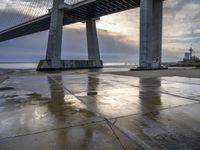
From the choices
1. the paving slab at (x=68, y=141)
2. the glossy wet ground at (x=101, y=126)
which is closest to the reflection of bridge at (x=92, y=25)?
the glossy wet ground at (x=101, y=126)

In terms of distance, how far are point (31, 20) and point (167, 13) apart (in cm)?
2289

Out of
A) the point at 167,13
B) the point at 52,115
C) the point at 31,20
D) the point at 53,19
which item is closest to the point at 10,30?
the point at 31,20

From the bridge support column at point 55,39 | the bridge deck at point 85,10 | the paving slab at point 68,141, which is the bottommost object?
the paving slab at point 68,141

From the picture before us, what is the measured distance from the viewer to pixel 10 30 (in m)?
34.8

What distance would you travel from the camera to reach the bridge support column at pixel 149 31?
20312mm

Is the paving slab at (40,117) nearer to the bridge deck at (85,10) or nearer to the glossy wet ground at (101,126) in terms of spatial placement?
the glossy wet ground at (101,126)

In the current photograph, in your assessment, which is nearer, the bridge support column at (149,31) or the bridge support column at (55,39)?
the bridge support column at (149,31)

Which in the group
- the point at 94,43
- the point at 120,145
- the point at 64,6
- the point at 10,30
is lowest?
the point at 120,145

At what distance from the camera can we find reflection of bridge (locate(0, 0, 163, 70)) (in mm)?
20641

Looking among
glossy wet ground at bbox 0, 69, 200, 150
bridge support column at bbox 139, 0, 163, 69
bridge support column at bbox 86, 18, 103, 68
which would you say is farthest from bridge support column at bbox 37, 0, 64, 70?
glossy wet ground at bbox 0, 69, 200, 150

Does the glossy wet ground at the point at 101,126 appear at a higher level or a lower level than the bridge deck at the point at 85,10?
lower

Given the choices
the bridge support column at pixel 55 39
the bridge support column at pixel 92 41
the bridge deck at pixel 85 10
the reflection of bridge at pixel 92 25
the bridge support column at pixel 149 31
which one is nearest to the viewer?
the bridge support column at pixel 149 31

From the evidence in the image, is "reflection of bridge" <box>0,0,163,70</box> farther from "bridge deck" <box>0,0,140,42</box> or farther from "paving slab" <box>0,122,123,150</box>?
"paving slab" <box>0,122,123,150</box>

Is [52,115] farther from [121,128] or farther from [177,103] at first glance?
[177,103]
